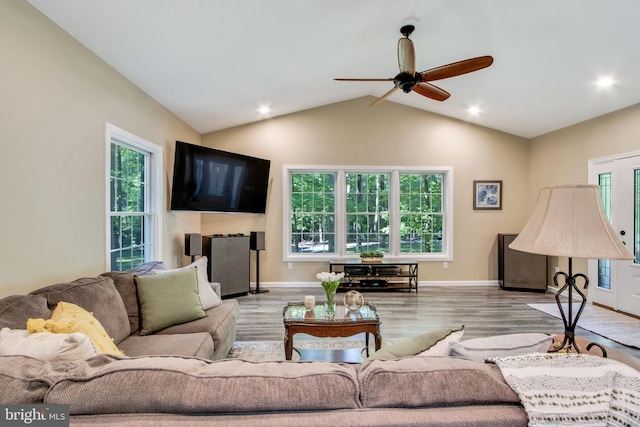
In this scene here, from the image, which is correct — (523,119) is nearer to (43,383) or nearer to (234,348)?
(234,348)

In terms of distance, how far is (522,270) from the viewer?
17.9 feet

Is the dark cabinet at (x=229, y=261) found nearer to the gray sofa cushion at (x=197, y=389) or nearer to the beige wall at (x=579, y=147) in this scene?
the gray sofa cushion at (x=197, y=389)

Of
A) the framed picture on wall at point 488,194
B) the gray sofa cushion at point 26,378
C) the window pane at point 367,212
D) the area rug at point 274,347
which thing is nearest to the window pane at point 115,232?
the area rug at point 274,347

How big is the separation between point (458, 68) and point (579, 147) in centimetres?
337

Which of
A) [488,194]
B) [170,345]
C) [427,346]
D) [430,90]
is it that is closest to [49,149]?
[170,345]

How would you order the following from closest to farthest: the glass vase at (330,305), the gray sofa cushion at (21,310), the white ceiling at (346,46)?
the gray sofa cushion at (21,310), the white ceiling at (346,46), the glass vase at (330,305)

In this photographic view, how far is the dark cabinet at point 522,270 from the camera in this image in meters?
5.39

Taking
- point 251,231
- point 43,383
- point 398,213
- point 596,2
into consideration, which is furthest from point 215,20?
point 398,213

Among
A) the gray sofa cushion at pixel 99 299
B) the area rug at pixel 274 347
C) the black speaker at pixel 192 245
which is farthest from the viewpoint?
the black speaker at pixel 192 245

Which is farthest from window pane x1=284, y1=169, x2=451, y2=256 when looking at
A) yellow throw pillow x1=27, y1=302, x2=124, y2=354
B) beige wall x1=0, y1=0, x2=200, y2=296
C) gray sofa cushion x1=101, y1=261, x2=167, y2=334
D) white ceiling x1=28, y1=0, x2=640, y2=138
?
yellow throw pillow x1=27, y1=302, x2=124, y2=354

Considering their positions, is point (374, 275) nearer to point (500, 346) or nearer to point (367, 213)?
point (367, 213)

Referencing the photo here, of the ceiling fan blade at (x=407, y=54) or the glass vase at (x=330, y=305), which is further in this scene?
the ceiling fan blade at (x=407, y=54)

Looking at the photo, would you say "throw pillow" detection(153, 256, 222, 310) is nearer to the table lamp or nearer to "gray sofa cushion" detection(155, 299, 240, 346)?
"gray sofa cushion" detection(155, 299, 240, 346)

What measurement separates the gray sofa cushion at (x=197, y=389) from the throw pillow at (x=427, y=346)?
35cm
